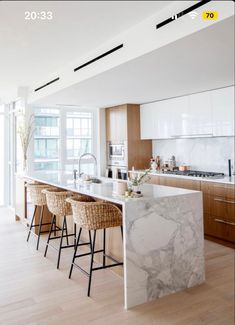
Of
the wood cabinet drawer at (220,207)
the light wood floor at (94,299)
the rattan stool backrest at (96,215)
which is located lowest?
the light wood floor at (94,299)

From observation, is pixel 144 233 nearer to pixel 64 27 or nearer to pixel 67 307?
pixel 67 307

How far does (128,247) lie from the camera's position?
2592 mm

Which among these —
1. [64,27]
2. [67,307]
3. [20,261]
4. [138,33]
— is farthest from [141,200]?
[20,261]

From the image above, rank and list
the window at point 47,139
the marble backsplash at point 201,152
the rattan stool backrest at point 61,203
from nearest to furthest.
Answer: the rattan stool backrest at point 61,203 < the marble backsplash at point 201,152 < the window at point 47,139

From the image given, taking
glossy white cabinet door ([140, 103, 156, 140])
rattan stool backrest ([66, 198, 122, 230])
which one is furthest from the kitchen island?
glossy white cabinet door ([140, 103, 156, 140])

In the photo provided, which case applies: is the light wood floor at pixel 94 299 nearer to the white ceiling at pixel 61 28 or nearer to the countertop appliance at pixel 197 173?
the countertop appliance at pixel 197 173

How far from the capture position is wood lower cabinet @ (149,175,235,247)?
13.3 feet

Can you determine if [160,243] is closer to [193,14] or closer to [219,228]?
[219,228]

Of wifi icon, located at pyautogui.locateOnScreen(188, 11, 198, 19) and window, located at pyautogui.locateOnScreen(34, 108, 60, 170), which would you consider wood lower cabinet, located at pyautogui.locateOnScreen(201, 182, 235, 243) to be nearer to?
wifi icon, located at pyautogui.locateOnScreen(188, 11, 198, 19)

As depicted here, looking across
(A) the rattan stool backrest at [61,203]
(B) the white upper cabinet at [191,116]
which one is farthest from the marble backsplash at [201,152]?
(A) the rattan stool backrest at [61,203]

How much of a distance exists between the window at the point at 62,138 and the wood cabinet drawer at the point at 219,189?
10.9ft

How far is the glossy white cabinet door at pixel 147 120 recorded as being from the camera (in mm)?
5945

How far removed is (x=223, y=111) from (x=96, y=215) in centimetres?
275

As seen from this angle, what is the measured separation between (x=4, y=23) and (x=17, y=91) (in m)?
3.10
